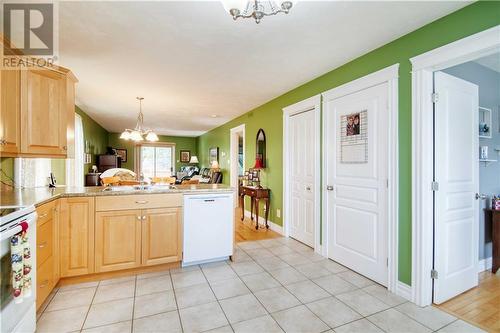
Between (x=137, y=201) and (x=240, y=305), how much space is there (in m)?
1.50

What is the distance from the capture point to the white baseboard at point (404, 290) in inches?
87.5

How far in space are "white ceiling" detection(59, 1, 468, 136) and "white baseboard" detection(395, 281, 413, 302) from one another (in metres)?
2.33

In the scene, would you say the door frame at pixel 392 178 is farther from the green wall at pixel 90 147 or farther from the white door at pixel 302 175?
the green wall at pixel 90 147

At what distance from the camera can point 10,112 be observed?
2205 mm

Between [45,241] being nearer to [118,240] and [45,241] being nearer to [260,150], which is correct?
[118,240]

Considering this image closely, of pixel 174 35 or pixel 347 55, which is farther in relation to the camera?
pixel 347 55

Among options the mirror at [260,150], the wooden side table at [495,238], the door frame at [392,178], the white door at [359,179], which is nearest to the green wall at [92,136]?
the mirror at [260,150]

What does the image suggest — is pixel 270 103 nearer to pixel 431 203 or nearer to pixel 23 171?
pixel 431 203

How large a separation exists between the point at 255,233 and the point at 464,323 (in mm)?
2911

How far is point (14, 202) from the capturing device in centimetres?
192

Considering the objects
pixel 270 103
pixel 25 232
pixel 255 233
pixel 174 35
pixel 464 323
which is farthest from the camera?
pixel 270 103

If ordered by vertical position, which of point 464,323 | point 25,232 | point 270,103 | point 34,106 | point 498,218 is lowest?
point 464,323

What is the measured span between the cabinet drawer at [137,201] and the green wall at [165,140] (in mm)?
8078

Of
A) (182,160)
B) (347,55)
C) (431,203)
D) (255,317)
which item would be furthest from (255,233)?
(182,160)
